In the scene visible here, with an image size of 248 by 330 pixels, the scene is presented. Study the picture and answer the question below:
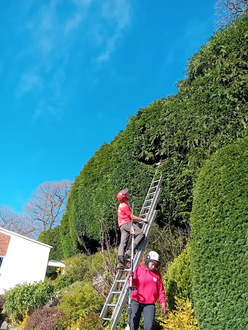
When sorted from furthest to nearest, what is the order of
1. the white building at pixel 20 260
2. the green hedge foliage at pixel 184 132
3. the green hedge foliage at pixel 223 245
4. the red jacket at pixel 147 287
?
the white building at pixel 20 260 → the green hedge foliage at pixel 184 132 → the red jacket at pixel 147 287 → the green hedge foliage at pixel 223 245

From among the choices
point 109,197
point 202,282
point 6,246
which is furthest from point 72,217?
point 202,282

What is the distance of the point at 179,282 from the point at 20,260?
1471 centimetres

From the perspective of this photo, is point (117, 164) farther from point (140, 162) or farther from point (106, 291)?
point (106, 291)

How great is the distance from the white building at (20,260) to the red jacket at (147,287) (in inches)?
567

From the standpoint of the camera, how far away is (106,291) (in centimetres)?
825

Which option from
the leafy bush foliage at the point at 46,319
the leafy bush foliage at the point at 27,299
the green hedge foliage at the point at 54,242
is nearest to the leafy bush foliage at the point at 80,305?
the leafy bush foliage at the point at 46,319

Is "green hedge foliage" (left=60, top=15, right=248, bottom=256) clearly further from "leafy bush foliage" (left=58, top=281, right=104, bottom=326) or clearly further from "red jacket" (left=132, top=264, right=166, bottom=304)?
"red jacket" (left=132, top=264, right=166, bottom=304)

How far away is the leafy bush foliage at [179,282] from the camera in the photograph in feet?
19.3

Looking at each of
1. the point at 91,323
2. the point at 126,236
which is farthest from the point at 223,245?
the point at 91,323

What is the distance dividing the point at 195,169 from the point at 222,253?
12.3ft

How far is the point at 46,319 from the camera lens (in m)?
7.75

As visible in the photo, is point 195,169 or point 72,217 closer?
point 195,169

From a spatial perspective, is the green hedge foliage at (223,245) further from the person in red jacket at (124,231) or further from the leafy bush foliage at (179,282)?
the person in red jacket at (124,231)

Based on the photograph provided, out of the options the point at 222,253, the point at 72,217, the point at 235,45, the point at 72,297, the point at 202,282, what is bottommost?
the point at 72,297
